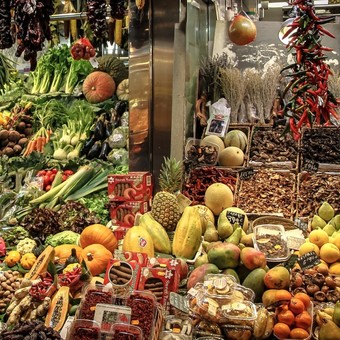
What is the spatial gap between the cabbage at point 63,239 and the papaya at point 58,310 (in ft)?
4.54

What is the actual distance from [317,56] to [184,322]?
90.1 inches

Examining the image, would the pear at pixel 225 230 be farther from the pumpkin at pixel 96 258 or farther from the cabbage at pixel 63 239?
the cabbage at pixel 63 239

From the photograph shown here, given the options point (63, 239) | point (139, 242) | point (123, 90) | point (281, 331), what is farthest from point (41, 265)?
point (123, 90)

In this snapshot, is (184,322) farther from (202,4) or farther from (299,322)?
(202,4)

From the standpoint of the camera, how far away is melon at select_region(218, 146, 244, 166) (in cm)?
549

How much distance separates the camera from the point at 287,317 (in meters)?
3.11

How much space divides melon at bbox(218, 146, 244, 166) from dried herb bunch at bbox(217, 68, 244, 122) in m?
0.55

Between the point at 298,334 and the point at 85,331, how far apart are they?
117 cm

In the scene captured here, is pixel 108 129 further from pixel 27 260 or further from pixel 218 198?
pixel 27 260

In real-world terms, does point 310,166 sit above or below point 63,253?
above

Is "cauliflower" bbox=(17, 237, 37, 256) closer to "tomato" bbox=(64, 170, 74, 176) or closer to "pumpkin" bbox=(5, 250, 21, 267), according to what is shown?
"pumpkin" bbox=(5, 250, 21, 267)

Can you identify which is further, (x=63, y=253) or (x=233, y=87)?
(x=233, y=87)

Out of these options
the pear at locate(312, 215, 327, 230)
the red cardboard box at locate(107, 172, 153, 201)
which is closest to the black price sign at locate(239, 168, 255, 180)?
the red cardboard box at locate(107, 172, 153, 201)

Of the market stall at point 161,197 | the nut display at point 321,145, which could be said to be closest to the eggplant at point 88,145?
the market stall at point 161,197
